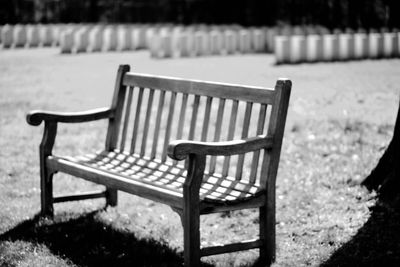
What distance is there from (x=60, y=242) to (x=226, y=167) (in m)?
1.29

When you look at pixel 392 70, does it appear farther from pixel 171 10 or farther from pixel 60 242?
pixel 171 10

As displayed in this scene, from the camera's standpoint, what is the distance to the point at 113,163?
5.27 m

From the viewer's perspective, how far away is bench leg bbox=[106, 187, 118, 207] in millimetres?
5723

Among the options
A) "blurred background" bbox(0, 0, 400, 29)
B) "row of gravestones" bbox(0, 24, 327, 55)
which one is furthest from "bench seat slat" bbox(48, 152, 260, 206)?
"blurred background" bbox(0, 0, 400, 29)

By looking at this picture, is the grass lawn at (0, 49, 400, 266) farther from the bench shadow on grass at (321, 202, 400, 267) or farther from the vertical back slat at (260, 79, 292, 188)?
the vertical back slat at (260, 79, 292, 188)

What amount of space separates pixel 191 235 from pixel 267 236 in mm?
632

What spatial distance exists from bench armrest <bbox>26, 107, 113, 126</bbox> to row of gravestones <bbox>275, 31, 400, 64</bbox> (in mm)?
10209

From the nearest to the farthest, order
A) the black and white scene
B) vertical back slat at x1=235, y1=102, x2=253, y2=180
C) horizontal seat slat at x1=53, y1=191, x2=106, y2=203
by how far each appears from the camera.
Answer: the black and white scene < vertical back slat at x1=235, y1=102, x2=253, y2=180 < horizontal seat slat at x1=53, y1=191, x2=106, y2=203

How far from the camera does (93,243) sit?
4.89 m

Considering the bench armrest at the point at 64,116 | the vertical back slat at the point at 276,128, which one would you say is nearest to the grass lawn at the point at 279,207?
the vertical back slat at the point at 276,128

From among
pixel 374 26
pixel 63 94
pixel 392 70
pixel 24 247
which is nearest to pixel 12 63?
pixel 63 94

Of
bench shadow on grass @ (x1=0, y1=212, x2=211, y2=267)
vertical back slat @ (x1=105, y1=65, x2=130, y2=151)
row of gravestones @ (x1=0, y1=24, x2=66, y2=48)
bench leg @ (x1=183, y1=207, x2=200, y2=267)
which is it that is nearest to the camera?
bench leg @ (x1=183, y1=207, x2=200, y2=267)

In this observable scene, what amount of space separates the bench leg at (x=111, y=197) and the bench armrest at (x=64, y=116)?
0.62 m

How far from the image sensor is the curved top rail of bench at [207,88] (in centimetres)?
436
